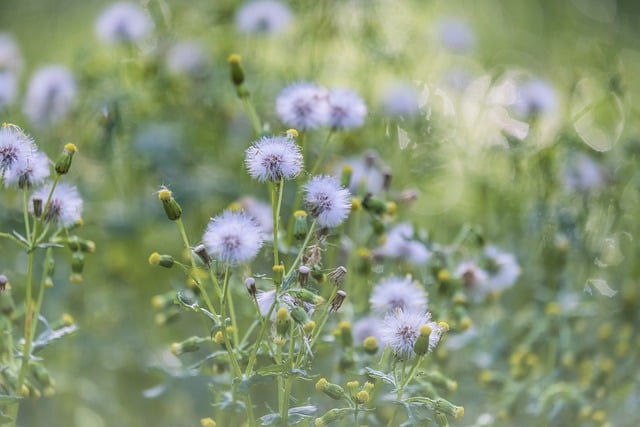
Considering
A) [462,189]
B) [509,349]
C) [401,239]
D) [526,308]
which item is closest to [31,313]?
[401,239]

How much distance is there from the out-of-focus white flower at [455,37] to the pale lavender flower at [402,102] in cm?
29

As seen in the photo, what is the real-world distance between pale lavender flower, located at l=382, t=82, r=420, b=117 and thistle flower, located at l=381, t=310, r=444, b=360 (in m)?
0.60

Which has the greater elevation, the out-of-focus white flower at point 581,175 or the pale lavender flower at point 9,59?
the pale lavender flower at point 9,59

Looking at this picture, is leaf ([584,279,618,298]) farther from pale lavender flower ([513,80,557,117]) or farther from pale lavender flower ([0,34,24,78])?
pale lavender flower ([0,34,24,78])

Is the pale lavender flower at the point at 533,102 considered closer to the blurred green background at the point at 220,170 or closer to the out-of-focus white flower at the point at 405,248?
the blurred green background at the point at 220,170

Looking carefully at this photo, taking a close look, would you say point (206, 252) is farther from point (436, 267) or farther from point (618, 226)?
point (618, 226)

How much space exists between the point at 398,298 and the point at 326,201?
0.17 metres

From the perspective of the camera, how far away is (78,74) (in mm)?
1559

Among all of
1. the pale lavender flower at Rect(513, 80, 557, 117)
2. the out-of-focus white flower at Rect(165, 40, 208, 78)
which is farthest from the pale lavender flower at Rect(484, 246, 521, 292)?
the out-of-focus white flower at Rect(165, 40, 208, 78)

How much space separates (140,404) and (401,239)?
0.55 m

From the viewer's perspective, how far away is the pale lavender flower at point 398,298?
984 millimetres

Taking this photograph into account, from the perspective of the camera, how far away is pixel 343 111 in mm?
1069

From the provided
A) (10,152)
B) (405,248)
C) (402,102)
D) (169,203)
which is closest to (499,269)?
(405,248)

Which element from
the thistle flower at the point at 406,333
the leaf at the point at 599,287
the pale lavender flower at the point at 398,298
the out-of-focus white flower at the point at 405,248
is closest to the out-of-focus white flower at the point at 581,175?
the leaf at the point at 599,287
